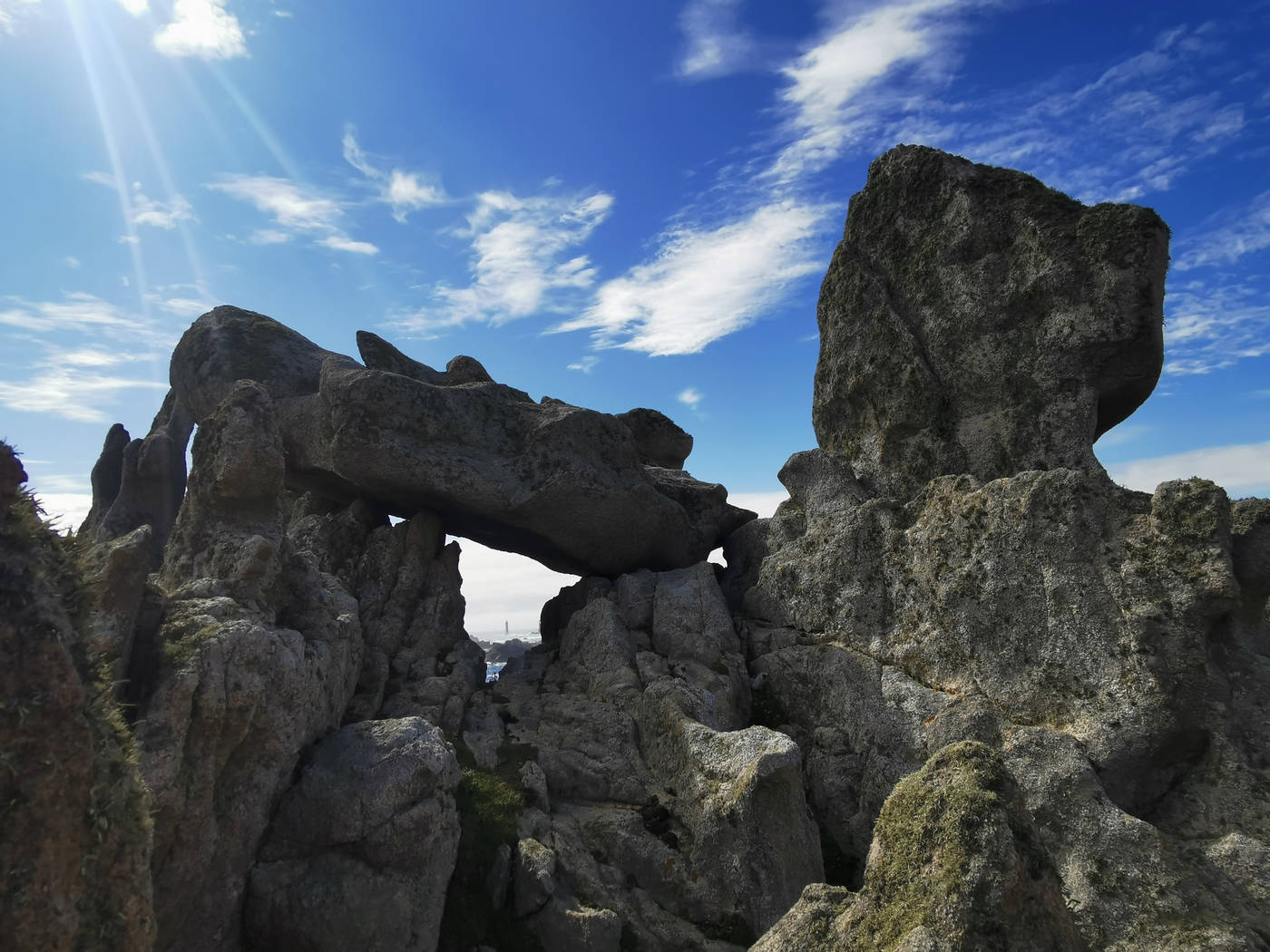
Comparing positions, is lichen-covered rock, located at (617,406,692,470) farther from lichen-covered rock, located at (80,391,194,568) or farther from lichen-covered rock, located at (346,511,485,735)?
lichen-covered rock, located at (80,391,194,568)

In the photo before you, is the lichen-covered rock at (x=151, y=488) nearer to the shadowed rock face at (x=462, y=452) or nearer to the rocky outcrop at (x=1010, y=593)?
the shadowed rock face at (x=462, y=452)

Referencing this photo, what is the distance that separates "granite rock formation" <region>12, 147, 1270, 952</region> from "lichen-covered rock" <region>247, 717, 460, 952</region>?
0.23 feet

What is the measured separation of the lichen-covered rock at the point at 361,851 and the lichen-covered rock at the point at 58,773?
7.82 m

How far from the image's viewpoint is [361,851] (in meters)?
15.7

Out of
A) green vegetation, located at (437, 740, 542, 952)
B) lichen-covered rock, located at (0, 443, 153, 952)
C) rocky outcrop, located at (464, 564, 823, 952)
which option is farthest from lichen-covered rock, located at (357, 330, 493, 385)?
lichen-covered rock, located at (0, 443, 153, 952)

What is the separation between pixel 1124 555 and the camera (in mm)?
19891

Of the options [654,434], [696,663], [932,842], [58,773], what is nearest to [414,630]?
[696,663]

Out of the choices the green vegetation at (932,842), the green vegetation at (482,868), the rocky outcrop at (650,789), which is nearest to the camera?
the green vegetation at (932,842)

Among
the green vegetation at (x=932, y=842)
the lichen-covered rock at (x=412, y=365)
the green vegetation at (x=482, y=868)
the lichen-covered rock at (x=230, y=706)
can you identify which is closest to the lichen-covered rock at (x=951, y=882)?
the green vegetation at (x=932, y=842)

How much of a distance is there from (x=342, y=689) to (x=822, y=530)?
53.6 ft

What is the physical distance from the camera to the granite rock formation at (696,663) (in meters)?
10.4

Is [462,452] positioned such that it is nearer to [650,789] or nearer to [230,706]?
[650,789]

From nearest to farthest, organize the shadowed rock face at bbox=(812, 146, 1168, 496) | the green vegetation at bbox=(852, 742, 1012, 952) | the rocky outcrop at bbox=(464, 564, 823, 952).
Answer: the green vegetation at bbox=(852, 742, 1012, 952) < the rocky outcrop at bbox=(464, 564, 823, 952) < the shadowed rock face at bbox=(812, 146, 1168, 496)

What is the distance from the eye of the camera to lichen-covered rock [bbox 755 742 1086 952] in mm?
9703
